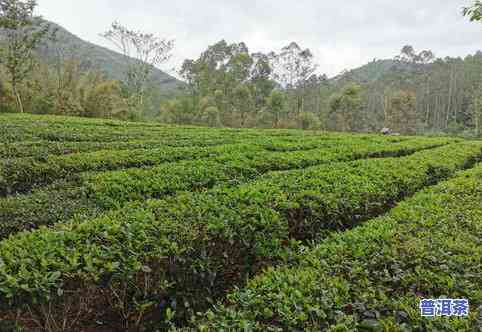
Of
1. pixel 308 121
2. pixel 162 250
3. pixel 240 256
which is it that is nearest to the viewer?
pixel 162 250

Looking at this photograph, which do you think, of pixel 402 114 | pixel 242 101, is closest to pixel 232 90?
pixel 242 101

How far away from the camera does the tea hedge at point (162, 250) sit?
2.30 m

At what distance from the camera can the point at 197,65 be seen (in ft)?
145

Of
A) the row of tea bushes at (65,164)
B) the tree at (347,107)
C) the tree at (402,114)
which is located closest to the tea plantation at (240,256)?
the row of tea bushes at (65,164)

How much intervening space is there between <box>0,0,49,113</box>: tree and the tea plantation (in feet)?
56.7

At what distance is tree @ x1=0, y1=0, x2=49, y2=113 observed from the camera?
18.5 m

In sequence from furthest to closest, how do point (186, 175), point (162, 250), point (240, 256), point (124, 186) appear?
point (186, 175), point (124, 186), point (240, 256), point (162, 250)

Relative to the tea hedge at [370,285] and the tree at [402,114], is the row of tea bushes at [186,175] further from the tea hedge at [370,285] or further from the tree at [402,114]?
the tree at [402,114]

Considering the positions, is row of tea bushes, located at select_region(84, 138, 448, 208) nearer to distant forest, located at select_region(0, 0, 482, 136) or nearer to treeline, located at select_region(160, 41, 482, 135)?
distant forest, located at select_region(0, 0, 482, 136)

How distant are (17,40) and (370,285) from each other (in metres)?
23.4

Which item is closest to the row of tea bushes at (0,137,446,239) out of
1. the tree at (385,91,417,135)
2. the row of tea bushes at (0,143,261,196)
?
the row of tea bushes at (0,143,261,196)

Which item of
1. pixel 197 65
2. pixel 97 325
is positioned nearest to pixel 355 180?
pixel 97 325

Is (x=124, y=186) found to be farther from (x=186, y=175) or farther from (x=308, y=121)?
(x=308, y=121)

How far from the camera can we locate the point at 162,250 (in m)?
2.72
